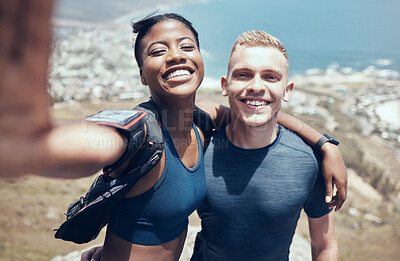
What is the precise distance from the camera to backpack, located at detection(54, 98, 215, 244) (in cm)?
166

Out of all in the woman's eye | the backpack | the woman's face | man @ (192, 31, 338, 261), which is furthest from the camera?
man @ (192, 31, 338, 261)

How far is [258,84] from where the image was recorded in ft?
7.50

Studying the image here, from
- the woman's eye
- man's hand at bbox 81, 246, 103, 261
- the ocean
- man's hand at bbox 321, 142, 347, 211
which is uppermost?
the ocean

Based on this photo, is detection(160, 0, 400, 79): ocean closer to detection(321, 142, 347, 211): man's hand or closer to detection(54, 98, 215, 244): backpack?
detection(321, 142, 347, 211): man's hand

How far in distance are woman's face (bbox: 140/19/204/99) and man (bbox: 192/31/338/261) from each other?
1.43ft

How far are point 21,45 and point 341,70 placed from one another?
106 m

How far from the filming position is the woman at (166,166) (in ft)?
6.46

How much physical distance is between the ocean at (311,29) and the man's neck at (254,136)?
3033 inches

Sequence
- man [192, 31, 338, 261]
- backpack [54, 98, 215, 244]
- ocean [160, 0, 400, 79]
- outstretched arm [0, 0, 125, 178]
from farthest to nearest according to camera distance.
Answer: ocean [160, 0, 400, 79], man [192, 31, 338, 261], backpack [54, 98, 215, 244], outstretched arm [0, 0, 125, 178]

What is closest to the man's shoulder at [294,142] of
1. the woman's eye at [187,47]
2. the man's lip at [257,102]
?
the man's lip at [257,102]

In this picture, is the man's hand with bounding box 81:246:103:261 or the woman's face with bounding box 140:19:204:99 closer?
the woman's face with bounding box 140:19:204:99

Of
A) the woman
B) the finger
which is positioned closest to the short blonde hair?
the woman

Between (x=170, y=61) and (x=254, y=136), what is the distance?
3.28ft

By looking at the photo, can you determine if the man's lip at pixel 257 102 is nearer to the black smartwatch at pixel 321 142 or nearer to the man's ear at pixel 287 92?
the man's ear at pixel 287 92
